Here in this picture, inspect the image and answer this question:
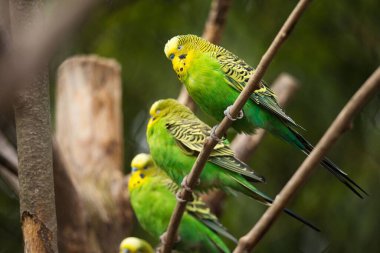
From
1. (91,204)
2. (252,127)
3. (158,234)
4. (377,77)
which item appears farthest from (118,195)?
(377,77)

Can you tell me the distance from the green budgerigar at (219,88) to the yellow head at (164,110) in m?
0.48

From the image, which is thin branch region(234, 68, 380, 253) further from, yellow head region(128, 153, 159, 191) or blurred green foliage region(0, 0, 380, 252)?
blurred green foliage region(0, 0, 380, 252)

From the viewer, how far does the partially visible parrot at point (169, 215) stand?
10.8 ft

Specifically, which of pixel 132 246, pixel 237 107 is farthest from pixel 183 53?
pixel 132 246

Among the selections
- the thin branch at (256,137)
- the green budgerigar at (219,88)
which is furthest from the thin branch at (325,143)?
the thin branch at (256,137)

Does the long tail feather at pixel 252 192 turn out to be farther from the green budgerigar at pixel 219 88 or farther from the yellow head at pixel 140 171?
the yellow head at pixel 140 171

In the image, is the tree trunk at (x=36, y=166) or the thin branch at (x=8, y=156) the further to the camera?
the thin branch at (x=8, y=156)

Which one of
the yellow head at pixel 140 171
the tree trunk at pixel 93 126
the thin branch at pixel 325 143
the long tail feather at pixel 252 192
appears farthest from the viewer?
the tree trunk at pixel 93 126

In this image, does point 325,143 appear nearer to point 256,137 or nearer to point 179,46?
point 179,46

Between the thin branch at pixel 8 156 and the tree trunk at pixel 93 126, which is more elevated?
the thin branch at pixel 8 156

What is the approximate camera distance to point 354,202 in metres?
4.68

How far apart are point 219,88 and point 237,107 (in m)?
0.74

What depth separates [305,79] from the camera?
4984 mm

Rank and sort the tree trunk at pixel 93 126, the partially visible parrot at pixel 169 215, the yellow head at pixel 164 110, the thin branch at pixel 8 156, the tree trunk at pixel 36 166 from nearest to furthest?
the tree trunk at pixel 36 166, the thin branch at pixel 8 156, the yellow head at pixel 164 110, the partially visible parrot at pixel 169 215, the tree trunk at pixel 93 126
